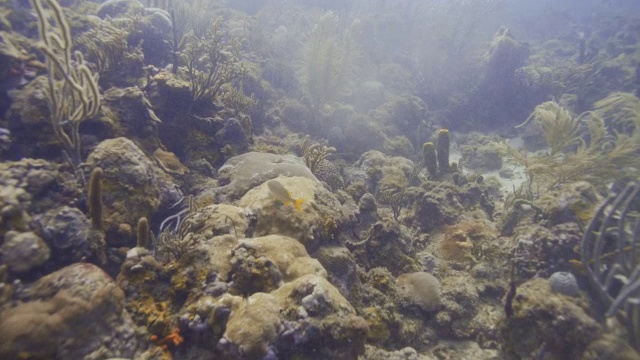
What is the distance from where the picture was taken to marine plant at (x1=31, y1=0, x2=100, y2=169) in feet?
10.9

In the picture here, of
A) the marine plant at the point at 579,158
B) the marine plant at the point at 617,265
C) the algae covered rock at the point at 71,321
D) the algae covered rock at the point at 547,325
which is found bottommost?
the algae covered rock at the point at 71,321

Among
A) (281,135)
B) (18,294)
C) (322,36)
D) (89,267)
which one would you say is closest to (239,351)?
(89,267)

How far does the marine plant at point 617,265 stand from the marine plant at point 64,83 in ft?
20.8

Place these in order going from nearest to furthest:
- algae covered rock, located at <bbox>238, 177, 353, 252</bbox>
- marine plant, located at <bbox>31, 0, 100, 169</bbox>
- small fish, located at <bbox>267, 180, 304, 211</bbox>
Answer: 1. marine plant, located at <bbox>31, 0, 100, 169</bbox>
2. small fish, located at <bbox>267, 180, 304, 211</bbox>
3. algae covered rock, located at <bbox>238, 177, 353, 252</bbox>

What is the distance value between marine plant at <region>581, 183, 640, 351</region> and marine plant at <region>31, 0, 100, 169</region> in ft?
20.8

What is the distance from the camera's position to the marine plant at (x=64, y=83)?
3318mm

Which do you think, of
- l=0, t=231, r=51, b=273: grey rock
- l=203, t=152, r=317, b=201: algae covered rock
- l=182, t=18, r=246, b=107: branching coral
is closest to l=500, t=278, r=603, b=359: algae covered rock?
l=203, t=152, r=317, b=201: algae covered rock

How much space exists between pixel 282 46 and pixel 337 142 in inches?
302

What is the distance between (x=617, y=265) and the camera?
152 inches

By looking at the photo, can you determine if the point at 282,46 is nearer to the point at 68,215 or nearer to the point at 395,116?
the point at 395,116

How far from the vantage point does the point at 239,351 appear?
246 cm

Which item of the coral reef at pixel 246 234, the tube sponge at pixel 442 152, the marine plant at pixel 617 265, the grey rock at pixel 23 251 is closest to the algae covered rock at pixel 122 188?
the coral reef at pixel 246 234

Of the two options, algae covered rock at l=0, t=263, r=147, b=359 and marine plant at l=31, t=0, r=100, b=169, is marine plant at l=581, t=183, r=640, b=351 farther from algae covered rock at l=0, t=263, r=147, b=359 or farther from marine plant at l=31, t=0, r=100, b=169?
marine plant at l=31, t=0, r=100, b=169

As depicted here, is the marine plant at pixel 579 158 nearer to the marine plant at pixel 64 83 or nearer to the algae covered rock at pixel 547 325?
the algae covered rock at pixel 547 325
